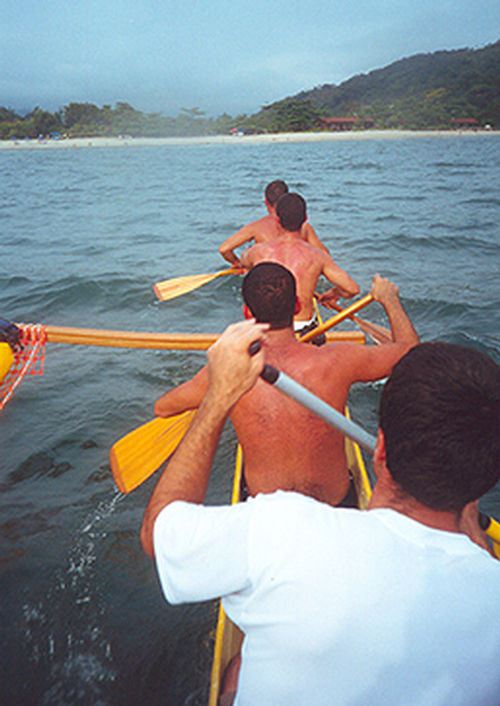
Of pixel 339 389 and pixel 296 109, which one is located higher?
pixel 296 109

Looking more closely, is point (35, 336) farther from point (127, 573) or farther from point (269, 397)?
point (269, 397)

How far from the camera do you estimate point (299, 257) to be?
15.9 feet

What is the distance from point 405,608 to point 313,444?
1.50 metres

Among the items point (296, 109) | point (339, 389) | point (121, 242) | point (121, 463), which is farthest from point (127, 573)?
point (296, 109)

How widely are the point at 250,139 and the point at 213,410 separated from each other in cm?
10260

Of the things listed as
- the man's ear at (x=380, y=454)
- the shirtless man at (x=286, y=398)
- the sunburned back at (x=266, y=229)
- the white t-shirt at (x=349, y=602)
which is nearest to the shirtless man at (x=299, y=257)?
the sunburned back at (x=266, y=229)

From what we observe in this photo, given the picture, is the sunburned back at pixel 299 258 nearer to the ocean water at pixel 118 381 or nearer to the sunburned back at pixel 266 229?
the sunburned back at pixel 266 229

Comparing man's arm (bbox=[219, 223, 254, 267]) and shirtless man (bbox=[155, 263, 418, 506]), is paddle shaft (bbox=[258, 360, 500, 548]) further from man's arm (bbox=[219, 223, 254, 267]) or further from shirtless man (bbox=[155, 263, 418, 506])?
man's arm (bbox=[219, 223, 254, 267])

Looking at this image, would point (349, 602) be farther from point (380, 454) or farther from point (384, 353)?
point (384, 353)

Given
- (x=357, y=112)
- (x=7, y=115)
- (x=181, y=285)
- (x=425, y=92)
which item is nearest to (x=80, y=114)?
(x=7, y=115)

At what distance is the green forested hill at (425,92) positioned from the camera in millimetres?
94625

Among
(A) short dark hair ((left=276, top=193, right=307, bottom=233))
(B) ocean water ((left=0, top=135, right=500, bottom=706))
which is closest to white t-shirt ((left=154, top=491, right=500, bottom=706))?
(B) ocean water ((left=0, top=135, right=500, bottom=706))

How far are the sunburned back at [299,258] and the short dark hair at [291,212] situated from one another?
5.4 inches

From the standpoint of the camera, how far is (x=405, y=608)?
102 cm
